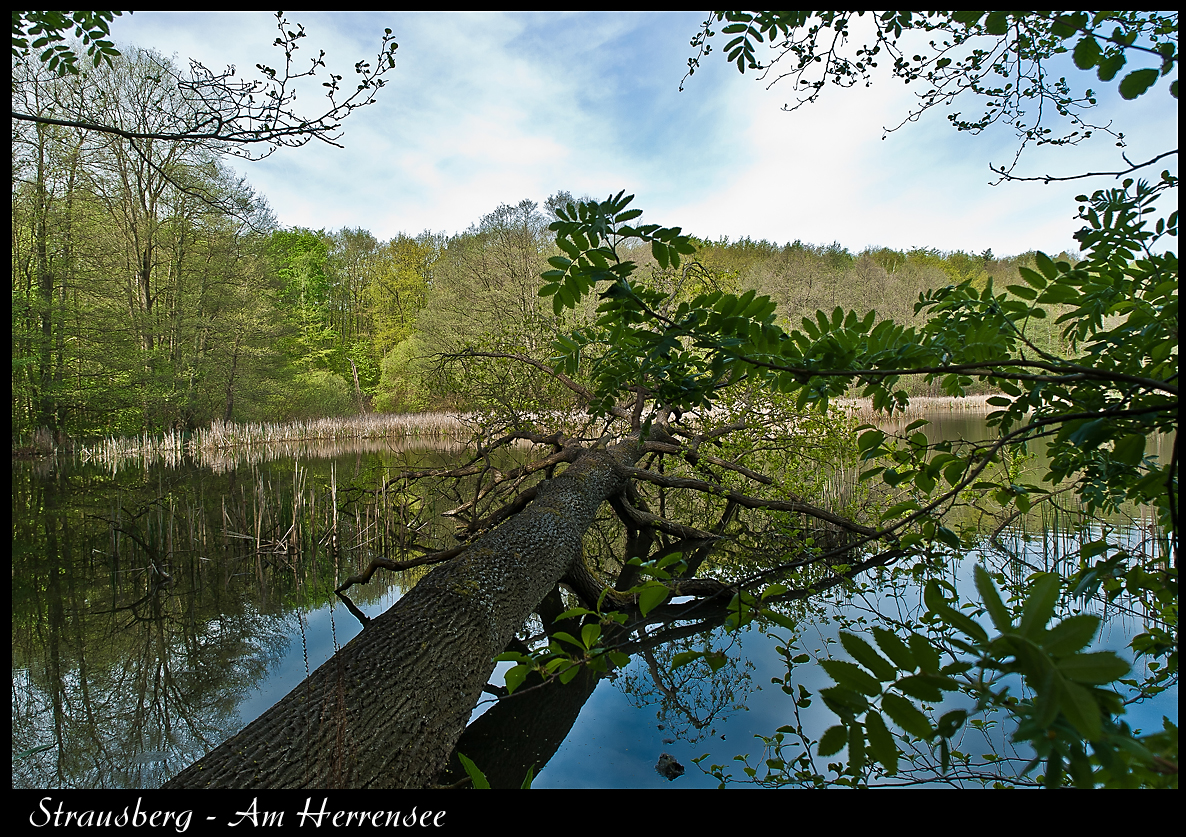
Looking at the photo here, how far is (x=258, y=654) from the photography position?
4.06 m

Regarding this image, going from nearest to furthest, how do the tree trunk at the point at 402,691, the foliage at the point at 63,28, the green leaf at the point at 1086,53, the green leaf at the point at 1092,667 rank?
1. the green leaf at the point at 1092,667
2. the green leaf at the point at 1086,53
3. the tree trunk at the point at 402,691
4. the foliage at the point at 63,28

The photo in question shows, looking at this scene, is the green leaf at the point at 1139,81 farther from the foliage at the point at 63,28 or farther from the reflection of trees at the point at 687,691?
the foliage at the point at 63,28

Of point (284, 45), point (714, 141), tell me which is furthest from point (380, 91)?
point (714, 141)

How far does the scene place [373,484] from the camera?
24.4 feet

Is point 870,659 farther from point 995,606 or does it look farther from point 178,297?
point 178,297

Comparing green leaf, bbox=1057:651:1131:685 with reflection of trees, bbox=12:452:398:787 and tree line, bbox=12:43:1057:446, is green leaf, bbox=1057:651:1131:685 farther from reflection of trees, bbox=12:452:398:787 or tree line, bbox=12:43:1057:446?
tree line, bbox=12:43:1057:446

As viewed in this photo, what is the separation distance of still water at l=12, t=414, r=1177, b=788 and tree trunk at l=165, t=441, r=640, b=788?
272 millimetres

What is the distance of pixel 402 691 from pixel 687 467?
4.90 meters

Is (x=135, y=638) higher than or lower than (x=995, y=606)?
lower

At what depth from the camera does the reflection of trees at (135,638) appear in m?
3.00

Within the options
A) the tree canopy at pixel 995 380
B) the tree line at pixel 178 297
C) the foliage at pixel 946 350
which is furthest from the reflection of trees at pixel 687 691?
the tree line at pixel 178 297

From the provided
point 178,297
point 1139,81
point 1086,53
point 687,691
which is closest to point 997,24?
point 1086,53

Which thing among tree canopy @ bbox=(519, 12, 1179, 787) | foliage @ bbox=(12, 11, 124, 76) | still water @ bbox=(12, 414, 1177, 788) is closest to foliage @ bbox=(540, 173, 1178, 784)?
tree canopy @ bbox=(519, 12, 1179, 787)

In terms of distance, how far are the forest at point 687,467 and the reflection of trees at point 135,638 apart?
16 centimetres
